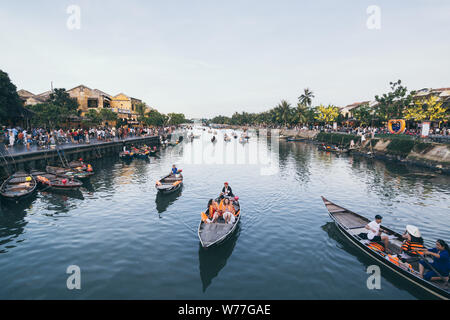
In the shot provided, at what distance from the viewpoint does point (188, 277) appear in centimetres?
1235

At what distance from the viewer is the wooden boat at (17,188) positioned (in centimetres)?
2150

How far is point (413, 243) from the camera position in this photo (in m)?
12.3

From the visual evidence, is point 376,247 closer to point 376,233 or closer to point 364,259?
point 376,233

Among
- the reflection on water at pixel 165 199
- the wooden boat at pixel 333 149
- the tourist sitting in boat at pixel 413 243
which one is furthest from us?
the wooden boat at pixel 333 149

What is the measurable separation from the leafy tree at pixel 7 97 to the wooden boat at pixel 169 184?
3171 cm

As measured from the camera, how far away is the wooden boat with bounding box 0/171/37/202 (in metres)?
21.5

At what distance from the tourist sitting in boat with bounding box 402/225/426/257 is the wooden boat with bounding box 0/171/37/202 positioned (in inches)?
1124

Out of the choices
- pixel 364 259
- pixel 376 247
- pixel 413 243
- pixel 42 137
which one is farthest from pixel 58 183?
pixel 413 243

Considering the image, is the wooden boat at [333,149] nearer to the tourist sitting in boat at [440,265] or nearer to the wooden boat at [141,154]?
the wooden boat at [141,154]

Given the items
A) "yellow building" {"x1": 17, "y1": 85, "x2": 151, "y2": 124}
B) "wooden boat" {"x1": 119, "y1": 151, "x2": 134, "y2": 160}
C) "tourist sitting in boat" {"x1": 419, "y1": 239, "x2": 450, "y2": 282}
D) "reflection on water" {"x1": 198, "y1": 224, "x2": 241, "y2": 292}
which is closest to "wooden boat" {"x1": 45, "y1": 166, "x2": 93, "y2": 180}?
"wooden boat" {"x1": 119, "y1": 151, "x2": 134, "y2": 160}

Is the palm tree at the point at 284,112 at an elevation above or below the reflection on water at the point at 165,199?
above

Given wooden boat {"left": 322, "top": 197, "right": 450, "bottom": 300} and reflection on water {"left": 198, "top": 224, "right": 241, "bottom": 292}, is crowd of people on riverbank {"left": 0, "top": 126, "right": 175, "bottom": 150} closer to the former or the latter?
reflection on water {"left": 198, "top": 224, "right": 241, "bottom": 292}

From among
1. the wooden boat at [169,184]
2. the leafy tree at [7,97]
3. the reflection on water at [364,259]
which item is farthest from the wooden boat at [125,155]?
the reflection on water at [364,259]
